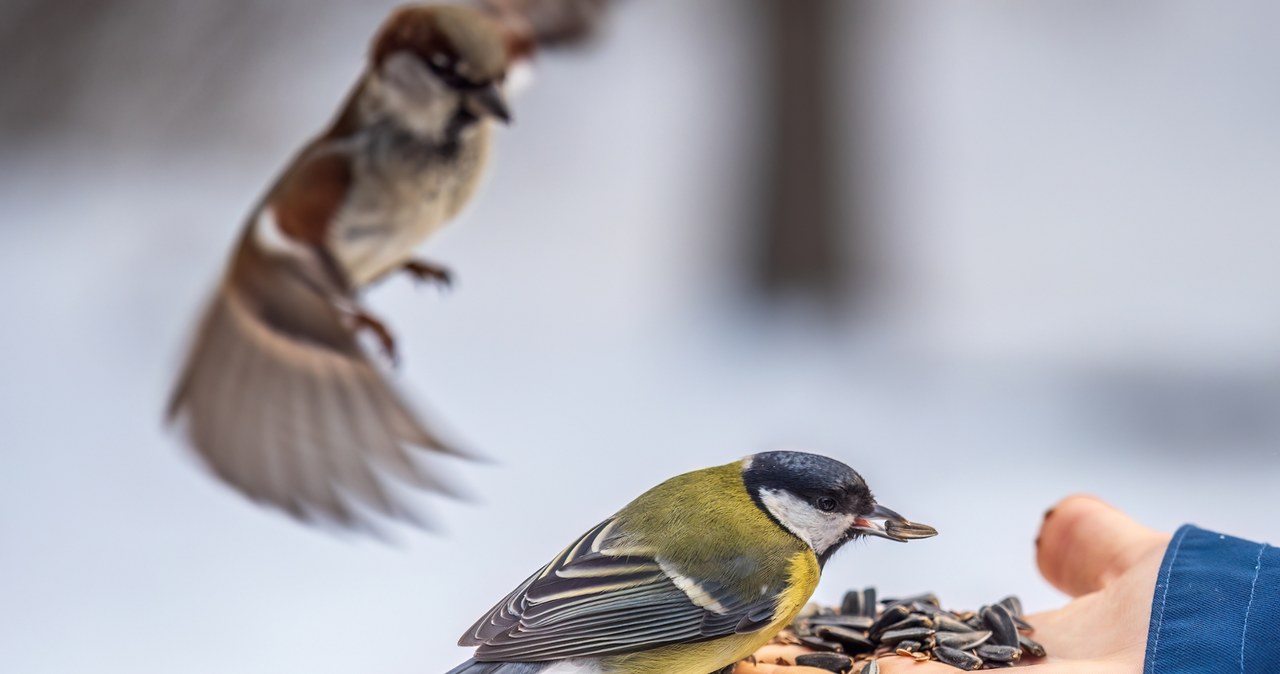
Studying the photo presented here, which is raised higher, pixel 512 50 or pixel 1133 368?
pixel 512 50

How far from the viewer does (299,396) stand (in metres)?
0.72

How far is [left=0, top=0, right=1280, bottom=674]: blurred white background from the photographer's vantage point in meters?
1.03

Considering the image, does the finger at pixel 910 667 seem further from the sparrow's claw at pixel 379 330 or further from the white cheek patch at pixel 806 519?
the sparrow's claw at pixel 379 330

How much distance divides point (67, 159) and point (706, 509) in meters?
0.76

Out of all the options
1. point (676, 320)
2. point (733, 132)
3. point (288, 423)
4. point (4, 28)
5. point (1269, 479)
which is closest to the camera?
point (288, 423)

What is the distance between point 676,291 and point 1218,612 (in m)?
1.10

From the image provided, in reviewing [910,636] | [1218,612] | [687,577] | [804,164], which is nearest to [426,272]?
[687,577]

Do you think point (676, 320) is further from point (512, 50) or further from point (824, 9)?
point (512, 50)

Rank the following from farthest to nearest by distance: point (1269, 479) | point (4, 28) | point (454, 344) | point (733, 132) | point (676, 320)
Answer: point (733, 132)
point (676, 320)
point (1269, 479)
point (454, 344)
point (4, 28)

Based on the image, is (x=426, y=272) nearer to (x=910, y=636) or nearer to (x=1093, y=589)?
(x=910, y=636)

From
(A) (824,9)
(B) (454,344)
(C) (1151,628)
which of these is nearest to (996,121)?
(A) (824,9)

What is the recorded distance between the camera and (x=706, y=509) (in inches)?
28.8

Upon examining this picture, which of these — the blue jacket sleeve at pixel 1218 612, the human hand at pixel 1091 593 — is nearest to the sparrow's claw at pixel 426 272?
the human hand at pixel 1091 593

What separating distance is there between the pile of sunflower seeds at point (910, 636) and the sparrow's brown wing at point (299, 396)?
1.07 feet
